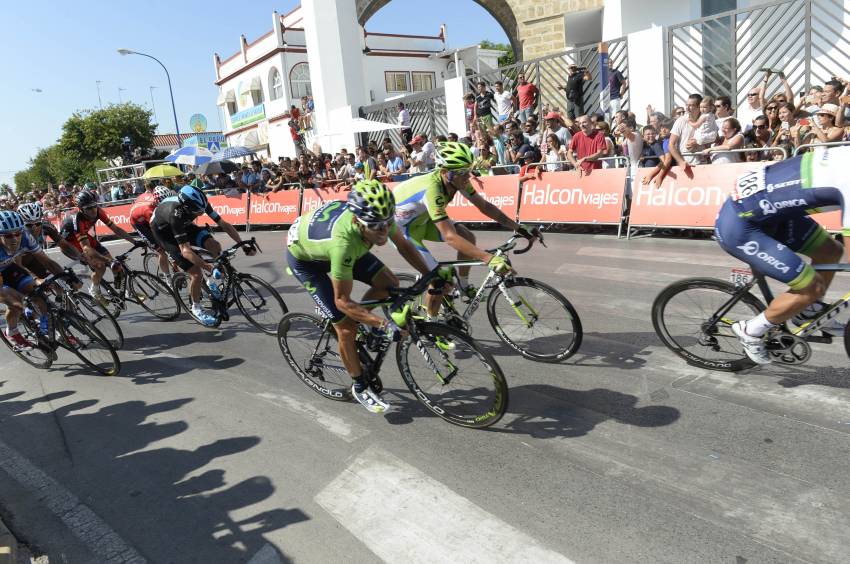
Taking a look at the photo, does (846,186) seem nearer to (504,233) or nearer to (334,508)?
(334,508)

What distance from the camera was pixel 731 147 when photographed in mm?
9656

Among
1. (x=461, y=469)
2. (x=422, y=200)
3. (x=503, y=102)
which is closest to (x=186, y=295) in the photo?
(x=422, y=200)

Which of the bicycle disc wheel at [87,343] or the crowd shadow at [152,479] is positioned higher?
the bicycle disc wheel at [87,343]

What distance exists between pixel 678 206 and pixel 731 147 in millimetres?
1289

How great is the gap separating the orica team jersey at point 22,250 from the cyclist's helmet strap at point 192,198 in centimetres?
176

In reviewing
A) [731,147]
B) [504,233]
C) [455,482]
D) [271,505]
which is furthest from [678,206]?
[271,505]

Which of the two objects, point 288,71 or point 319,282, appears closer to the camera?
point 319,282

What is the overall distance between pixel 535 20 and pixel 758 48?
936 cm

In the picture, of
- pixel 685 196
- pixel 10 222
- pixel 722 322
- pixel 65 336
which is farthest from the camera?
pixel 685 196

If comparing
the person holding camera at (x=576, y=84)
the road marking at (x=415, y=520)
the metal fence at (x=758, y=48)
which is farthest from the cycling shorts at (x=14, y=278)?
the metal fence at (x=758, y=48)

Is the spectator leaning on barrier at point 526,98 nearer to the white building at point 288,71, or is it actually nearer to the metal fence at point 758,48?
the metal fence at point 758,48

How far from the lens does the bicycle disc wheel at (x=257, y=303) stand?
729cm

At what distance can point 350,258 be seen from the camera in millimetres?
3965

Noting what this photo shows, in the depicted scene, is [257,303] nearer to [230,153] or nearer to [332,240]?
[332,240]
